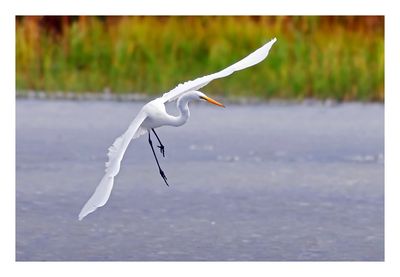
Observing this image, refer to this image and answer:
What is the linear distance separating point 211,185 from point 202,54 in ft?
8.43

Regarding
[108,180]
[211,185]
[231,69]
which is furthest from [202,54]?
[108,180]

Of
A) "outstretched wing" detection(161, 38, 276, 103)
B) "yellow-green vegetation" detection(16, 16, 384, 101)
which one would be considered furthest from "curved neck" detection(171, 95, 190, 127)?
"yellow-green vegetation" detection(16, 16, 384, 101)

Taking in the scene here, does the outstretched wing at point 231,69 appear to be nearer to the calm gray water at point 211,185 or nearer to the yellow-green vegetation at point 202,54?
the calm gray water at point 211,185

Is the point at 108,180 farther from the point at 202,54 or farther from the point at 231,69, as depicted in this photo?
the point at 202,54

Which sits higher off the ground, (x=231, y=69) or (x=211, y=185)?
(x=231, y=69)

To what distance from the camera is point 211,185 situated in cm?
737

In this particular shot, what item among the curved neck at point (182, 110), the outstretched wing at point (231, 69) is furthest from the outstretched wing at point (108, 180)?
the outstretched wing at point (231, 69)

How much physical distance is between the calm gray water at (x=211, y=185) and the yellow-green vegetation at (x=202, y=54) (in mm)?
327

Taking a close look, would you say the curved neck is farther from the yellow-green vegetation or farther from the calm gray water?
the yellow-green vegetation

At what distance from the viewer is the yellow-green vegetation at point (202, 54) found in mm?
9539

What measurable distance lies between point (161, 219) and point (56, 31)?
3763 millimetres

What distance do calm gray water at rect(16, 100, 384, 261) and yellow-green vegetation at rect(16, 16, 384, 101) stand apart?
327mm

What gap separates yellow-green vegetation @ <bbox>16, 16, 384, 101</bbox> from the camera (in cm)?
954

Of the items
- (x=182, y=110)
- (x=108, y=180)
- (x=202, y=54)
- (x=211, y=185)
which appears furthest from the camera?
(x=202, y=54)
